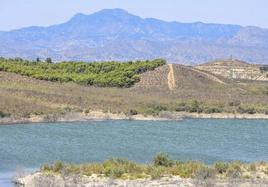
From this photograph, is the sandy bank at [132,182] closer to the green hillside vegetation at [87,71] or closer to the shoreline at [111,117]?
the shoreline at [111,117]

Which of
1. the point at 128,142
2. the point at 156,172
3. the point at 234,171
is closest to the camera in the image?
the point at 156,172

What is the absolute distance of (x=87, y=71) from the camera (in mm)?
123000

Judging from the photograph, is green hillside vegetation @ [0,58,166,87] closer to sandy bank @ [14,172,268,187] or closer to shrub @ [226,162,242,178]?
shrub @ [226,162,242,178]

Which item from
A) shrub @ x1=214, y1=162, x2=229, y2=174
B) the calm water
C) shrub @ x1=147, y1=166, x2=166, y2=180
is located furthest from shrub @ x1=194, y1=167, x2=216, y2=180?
the calm water

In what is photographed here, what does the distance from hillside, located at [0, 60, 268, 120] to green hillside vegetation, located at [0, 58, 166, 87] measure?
1.69 m

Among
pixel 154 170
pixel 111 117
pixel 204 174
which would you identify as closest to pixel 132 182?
pixel 154 170

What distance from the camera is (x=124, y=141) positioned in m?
63.1

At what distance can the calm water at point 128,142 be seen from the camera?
169 feet

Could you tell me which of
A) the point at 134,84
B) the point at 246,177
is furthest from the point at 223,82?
the point at 246,177

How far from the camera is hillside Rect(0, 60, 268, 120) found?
3494 inches

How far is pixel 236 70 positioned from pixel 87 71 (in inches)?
1833

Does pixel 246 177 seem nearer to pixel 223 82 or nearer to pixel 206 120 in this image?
pixel 206 120

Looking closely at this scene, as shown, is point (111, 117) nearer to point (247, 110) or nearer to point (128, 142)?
point (247, 110)

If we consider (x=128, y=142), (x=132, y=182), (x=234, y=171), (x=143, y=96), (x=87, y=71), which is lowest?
(x=128, y=142)
